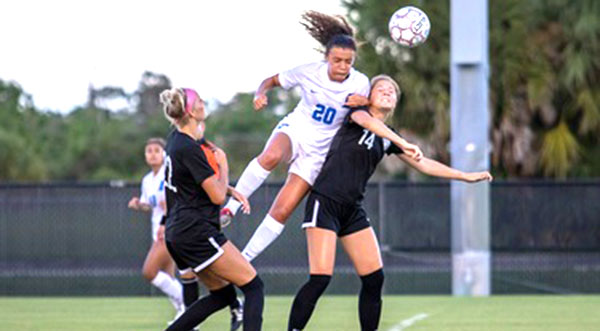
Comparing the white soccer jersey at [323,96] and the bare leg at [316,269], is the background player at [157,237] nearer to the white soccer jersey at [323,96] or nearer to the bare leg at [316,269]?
the white soccer jersey at [323,96]

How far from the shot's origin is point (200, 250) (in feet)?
24.8

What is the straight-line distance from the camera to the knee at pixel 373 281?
8188mm

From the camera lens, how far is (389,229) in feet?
59.9

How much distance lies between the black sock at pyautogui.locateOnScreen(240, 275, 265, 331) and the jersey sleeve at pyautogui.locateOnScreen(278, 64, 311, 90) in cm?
201

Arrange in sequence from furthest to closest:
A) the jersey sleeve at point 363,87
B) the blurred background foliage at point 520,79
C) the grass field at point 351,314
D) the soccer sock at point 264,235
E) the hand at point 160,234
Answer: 1. the blurred background foliage at point 520,79
2. the hand at point 160,234
3. the grass field at point 351,314
4. the soccer sock at point 264,235
5. the jersey sleeve at point 363,87

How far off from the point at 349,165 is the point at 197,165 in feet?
4.01

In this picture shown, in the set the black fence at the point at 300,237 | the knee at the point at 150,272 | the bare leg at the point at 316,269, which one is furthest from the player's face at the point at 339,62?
the black fence at the point at 300,237

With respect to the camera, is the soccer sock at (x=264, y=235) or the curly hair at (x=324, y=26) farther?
the curly hair at (x=324, y=26)

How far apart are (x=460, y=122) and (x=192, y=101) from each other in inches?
399

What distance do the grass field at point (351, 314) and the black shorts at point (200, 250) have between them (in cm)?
311

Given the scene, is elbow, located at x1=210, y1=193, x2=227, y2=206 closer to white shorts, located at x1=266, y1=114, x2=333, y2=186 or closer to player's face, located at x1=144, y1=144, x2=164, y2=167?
white shorts, located at x1=266, y1=114, x2=333, y2=186

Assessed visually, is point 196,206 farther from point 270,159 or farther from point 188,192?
point 270,159

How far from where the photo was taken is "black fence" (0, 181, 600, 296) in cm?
1816

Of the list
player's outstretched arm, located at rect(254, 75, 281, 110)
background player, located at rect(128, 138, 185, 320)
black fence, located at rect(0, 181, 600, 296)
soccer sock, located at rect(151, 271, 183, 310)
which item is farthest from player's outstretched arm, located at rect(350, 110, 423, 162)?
black fence, located at rect(0, 181, 600, 296)
